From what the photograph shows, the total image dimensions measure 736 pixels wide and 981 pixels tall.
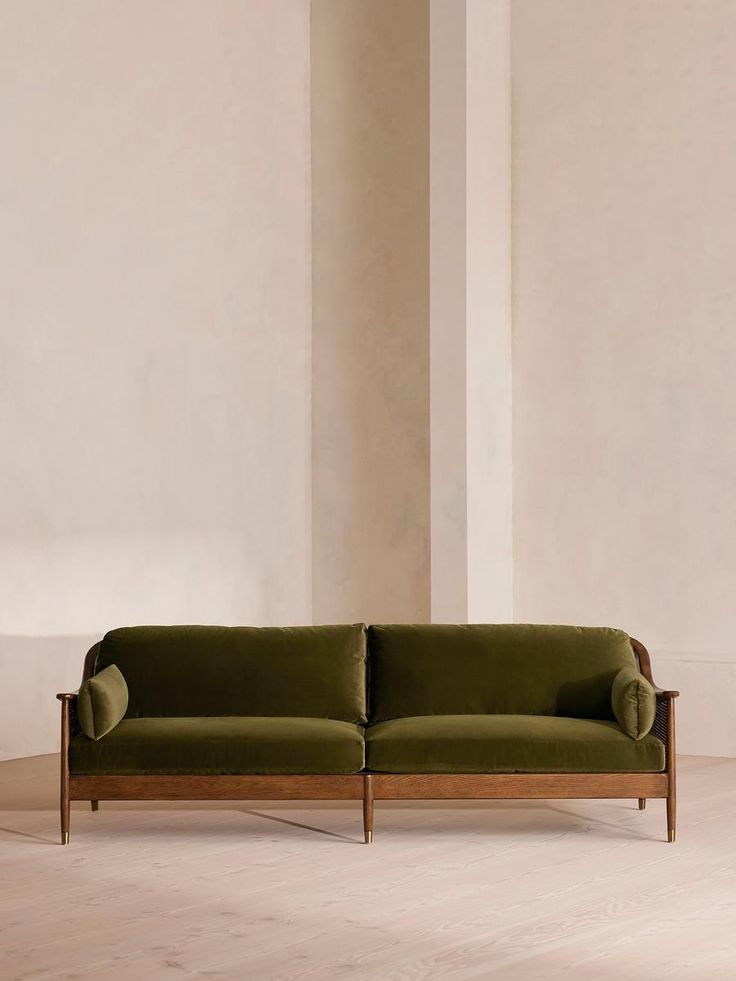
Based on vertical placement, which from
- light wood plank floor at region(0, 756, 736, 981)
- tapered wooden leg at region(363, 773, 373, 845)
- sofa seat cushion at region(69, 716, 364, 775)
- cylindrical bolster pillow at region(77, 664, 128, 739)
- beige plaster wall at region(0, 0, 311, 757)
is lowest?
light wood plank floor at region(0, 756, 736, 981)

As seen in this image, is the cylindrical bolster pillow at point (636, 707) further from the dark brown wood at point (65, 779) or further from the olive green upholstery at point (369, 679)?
the dark brown wood at point (65, 779)

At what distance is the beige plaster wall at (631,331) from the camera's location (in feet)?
25.1

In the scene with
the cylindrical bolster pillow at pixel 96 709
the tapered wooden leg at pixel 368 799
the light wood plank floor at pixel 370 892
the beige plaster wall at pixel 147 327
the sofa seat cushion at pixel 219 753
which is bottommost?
the light wood plank floor at pixel 370 892

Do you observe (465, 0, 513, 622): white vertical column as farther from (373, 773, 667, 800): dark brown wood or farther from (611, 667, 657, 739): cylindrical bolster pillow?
(373, 773, 667, 800): dark brown wood

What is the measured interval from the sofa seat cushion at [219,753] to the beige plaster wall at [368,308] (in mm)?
3872

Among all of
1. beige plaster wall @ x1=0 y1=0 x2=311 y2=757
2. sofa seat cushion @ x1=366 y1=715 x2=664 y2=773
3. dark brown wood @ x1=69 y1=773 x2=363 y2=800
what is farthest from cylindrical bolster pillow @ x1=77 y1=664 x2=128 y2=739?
beige plaster wall @ x1=0 y1=0 x2=311 y2=757

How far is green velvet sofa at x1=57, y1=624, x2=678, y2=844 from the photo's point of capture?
518 centimetres

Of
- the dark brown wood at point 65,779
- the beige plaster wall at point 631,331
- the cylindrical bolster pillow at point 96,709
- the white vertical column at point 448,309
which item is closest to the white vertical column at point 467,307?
the white vertical column at point 448,309

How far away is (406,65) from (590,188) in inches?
73.9

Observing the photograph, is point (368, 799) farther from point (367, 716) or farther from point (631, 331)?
point (631, 331)

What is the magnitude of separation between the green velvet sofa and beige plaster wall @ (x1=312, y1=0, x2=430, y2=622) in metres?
3.23

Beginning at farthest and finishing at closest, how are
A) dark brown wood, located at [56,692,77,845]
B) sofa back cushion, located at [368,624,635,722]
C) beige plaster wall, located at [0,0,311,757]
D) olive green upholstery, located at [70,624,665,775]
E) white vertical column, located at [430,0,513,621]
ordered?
white vertical column, located at [430,0,513,621] < beige plaster wall, located at [0,0,311,757] < sofa back cushion, located at [368,624,635,722] < olive green upholstery, located at [70,624,665,775] < dark brown wood, located at [56,692,77,845]

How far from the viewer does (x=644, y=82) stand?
785cm

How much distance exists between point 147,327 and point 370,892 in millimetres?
4471
